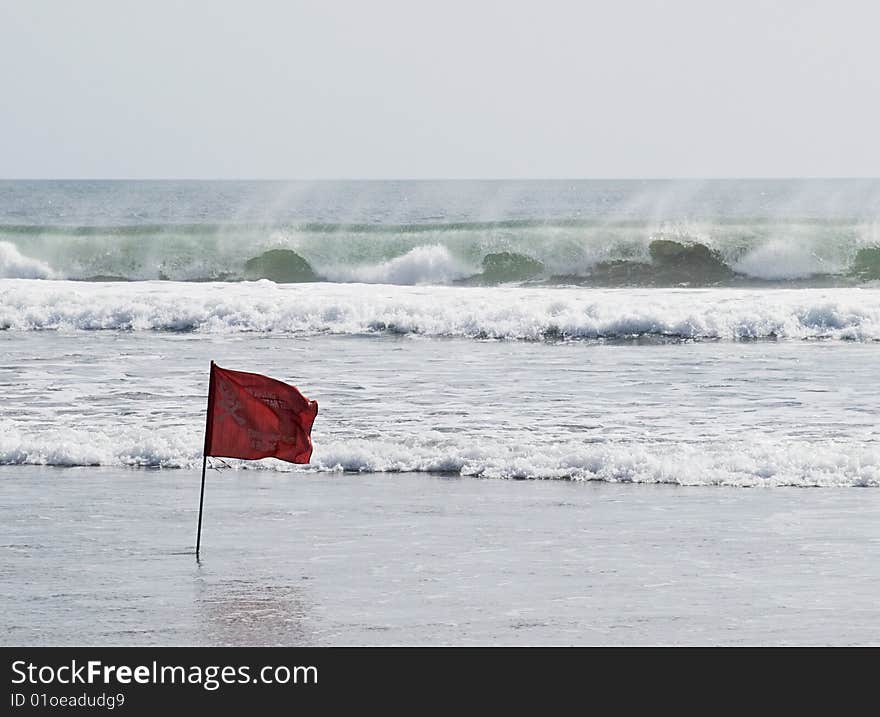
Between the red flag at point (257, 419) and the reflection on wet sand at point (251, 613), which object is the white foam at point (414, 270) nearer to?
the red flag at point (257, 419)

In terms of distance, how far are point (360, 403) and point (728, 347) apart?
8270 millimetres

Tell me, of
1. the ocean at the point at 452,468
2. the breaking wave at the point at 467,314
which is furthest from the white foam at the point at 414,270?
the breaking wave at the point at 467,314

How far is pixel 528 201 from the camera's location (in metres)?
96.3

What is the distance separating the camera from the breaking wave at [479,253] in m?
39.9

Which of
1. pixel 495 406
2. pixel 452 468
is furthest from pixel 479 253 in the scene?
pixel 452 468

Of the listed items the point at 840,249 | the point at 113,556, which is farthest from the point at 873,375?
the point at 840,249

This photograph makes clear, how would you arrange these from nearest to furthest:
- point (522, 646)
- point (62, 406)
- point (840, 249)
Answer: point (522, 646)
point (62, 406)
point (840, 249)

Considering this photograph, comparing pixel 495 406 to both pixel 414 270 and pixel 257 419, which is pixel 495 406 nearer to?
pixel 257 419

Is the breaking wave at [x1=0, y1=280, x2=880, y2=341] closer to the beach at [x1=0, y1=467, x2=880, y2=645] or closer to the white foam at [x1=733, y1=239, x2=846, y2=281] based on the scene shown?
the white foam at [x1=733, y1=239, x2=846, y2=281]

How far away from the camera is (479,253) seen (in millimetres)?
41750

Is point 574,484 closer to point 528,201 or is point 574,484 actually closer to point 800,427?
point 800,427

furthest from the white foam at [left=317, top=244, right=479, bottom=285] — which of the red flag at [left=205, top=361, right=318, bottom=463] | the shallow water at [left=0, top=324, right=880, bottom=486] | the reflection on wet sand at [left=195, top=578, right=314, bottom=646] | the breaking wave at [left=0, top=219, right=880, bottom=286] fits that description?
the reflection on wet sand at [left=195, top=578, right=314, bottom=646]

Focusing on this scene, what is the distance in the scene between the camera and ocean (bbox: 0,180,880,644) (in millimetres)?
8195

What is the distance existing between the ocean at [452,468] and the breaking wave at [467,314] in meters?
0.07
